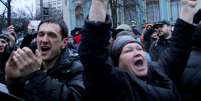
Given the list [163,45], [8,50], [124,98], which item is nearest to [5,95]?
[124,98]

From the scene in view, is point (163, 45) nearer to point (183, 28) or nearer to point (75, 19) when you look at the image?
point (183, 28)

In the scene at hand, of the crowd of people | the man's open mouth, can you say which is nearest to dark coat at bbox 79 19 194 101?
the crowd of people

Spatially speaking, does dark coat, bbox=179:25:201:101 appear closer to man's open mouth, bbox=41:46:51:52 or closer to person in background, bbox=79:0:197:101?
person in background, bbox=79:0:197:101

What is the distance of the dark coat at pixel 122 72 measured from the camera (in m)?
2.76

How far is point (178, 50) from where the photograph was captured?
10.9ft

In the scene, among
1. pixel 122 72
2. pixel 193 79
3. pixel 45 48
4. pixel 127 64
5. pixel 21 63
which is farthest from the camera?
pixel 45 48

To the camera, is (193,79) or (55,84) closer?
(55,84)

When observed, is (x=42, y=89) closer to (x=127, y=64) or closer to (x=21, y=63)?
(x=21, y=63)

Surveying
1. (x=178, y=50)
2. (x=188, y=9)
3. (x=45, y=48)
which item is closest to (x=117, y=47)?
(x=178, y=50)

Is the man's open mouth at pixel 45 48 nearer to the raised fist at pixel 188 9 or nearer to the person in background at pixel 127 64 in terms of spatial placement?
the person in background at pixel 127 64

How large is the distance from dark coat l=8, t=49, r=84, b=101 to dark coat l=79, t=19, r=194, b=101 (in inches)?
10.6

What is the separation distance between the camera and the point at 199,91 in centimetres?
363

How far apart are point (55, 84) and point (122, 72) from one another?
437 mm

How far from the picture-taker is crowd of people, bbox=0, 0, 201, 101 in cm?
276
